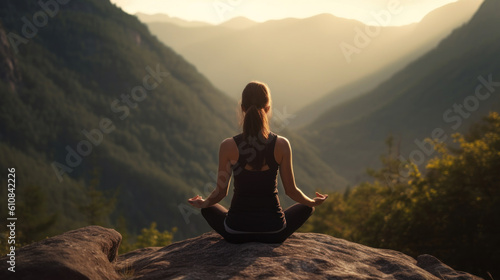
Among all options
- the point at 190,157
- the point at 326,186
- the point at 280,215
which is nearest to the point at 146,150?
the point at 190,157

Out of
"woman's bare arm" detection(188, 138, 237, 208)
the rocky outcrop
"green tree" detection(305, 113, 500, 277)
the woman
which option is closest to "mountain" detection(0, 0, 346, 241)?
"green tree" detection(305, 113, 500, 277)

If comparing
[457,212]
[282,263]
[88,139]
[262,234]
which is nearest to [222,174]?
[262,234]

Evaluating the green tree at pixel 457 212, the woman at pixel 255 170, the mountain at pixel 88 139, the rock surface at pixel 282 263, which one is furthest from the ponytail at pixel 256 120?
the mountain at pixel 88 139

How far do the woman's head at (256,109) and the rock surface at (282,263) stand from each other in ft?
5.63

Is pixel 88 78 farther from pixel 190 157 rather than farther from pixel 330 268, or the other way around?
pixel 330 268

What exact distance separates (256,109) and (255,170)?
0.88 metres

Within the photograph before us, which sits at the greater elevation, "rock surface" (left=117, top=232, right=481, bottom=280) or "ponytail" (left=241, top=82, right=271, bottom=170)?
"ponytail" (left=241, top=82, right=271, bottom=170)

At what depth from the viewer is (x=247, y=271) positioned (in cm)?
515

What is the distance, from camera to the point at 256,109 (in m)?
5.84

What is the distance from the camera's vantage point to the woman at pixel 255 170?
588cm

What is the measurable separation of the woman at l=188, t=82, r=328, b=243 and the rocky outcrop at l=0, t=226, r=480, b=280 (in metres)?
0.32

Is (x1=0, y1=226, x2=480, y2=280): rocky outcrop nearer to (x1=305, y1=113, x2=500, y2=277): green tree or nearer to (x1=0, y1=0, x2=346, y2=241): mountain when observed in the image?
(x1=305, y1=113, x2=500, y2=277): green tree

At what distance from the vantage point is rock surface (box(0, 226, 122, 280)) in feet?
16.0

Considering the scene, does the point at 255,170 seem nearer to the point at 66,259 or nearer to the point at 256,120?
the point at 256,120
